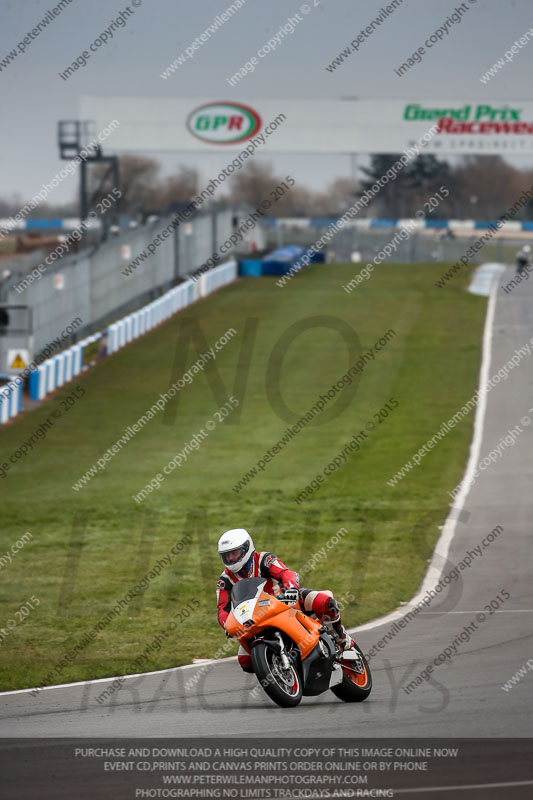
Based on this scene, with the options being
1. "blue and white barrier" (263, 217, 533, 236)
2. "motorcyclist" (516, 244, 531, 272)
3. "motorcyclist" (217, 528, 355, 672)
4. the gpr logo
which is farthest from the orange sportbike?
"blue and white barrier" (263, 217, 533, 236)

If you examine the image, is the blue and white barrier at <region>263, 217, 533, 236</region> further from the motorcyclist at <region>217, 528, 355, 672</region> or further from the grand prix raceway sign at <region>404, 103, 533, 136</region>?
the motorcyclist at <region>217, 528, 355, 672</region>

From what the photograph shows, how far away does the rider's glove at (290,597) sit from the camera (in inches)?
378

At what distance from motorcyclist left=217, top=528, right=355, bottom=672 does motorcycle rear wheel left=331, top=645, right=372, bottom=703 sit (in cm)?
22

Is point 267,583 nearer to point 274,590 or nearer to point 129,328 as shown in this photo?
point 274,590

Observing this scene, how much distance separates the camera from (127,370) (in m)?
36.0

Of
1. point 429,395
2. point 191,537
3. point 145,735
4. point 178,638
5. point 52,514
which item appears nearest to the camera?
point 145,735

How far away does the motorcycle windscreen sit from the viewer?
9562 mm

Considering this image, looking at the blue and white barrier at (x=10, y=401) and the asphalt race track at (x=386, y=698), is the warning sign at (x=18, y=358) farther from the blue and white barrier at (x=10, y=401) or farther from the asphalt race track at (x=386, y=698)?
the asphalt race track at (x=386, y=698)

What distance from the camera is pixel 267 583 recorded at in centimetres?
1001

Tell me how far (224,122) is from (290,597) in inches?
2075
